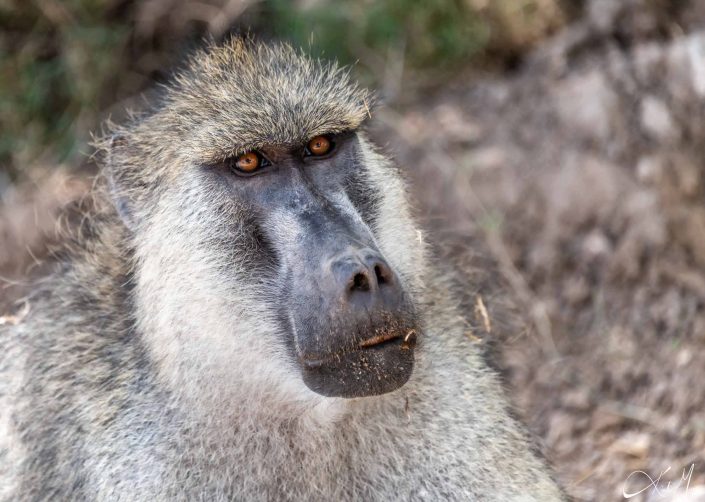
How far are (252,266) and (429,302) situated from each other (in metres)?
0.75

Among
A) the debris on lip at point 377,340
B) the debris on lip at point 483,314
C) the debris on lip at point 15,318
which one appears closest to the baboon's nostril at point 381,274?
the debris on lip at point 377,340

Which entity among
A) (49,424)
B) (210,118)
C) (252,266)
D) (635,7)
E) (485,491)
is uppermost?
(635,7)

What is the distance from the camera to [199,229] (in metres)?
3.17

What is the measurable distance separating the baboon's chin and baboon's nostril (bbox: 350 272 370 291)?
0.14 meters

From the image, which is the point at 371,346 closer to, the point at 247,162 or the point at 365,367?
the point at 365,367

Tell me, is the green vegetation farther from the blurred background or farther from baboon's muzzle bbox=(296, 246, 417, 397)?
baboon's muzzle bbox=(296, 246, 417, 397)

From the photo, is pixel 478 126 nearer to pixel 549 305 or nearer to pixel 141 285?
pixel 549 305

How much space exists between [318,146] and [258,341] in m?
0.67

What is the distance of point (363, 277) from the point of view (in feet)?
9.12

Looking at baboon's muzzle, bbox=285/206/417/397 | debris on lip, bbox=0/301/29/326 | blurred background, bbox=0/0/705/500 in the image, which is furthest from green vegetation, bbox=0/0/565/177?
baboon's muzzle, bbox=285/206/417/397

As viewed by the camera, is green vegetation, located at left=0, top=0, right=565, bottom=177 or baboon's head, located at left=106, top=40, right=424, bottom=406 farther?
green vegetation, located at left=0, top=0, right=565, bottom=177

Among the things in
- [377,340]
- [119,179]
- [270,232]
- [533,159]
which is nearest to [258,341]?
[270,232]

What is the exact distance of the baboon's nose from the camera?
2775 mm

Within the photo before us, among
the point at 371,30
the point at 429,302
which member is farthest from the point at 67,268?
the point at 371,30
